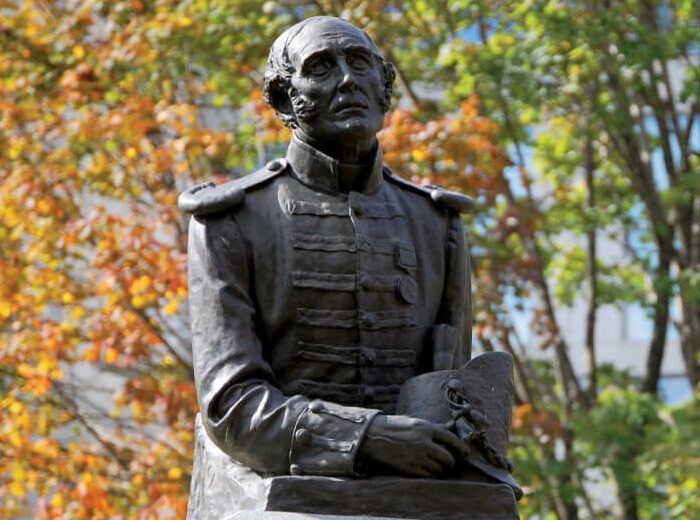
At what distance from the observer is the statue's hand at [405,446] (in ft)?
16.3

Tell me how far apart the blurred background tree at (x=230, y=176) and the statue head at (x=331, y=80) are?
6.36m

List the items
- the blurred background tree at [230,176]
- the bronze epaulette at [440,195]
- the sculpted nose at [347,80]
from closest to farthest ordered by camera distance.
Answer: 1. the sculpted nose at [347,80]
2. the bronze epaulette at [440,195]
3. the blurred background tree at [230,176]

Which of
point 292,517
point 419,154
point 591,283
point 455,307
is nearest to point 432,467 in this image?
point 292,517

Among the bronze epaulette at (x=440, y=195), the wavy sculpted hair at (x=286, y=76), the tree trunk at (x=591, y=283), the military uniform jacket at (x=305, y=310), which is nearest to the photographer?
the military uniform jacket at (x=305, y=310)

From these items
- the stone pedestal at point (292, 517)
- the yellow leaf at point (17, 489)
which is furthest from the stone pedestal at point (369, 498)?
the yellow leaf at point (17, 489)

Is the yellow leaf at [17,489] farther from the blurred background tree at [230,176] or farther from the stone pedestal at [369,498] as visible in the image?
the stone pedestal at [369,498]

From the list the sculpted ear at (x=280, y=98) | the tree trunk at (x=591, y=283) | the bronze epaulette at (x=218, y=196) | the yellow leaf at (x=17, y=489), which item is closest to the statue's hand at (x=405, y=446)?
the bronze epaulette at (x=218, y=196)

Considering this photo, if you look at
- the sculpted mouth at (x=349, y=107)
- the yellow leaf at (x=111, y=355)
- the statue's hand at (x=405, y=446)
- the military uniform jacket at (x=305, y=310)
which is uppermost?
the sculpted mouth at (x=349, y=107)

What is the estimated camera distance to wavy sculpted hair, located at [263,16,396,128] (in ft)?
17.9

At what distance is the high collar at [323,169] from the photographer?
18.1 ft

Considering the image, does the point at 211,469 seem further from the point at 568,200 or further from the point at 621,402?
the point at 568,200

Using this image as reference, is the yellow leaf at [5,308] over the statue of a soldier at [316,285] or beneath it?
over

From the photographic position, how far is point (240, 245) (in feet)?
17.6

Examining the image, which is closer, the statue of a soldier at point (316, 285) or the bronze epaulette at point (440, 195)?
the statue of a soldier at point (316, 285)
